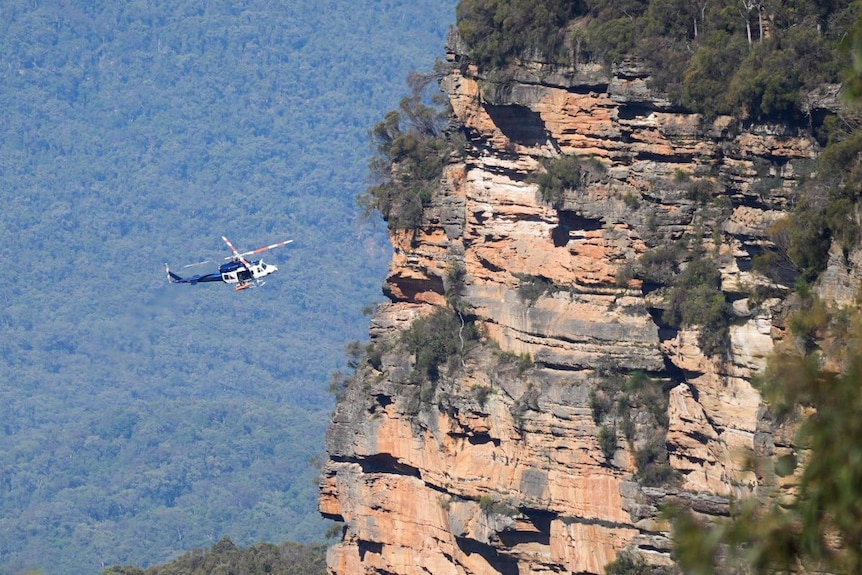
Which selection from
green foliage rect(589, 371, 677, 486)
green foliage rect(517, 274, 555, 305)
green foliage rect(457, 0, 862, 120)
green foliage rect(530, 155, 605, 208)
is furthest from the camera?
green foliage rect(517, 274, 555, 305)

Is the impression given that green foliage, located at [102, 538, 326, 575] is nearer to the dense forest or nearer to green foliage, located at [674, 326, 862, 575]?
the dense forest

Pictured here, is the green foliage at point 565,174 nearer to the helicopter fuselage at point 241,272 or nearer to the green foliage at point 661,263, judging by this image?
the green foliage at point 661,263

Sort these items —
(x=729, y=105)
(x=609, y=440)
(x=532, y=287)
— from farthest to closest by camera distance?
(x=532, y=287), (x=609, y=440), (x=729, y=105)

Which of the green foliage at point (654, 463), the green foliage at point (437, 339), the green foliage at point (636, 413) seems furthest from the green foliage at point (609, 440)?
the green foliage at point (437, 339)

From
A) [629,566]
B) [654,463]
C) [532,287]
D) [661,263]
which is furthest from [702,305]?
[532,287]

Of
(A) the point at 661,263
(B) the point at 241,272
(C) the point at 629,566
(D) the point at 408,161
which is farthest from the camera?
(B) the point at 241,272

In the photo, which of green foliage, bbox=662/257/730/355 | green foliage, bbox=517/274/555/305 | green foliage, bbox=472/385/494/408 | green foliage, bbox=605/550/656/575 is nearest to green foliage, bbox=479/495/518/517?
green foliage, bbox=472/385/494/408

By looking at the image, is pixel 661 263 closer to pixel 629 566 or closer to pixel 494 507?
pixel 629 566
